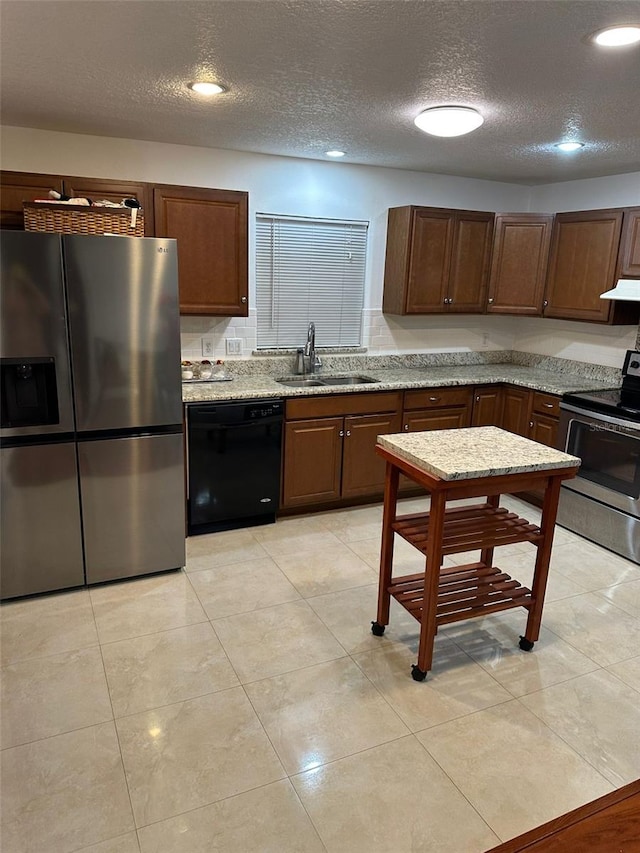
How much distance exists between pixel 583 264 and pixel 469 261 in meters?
0.80

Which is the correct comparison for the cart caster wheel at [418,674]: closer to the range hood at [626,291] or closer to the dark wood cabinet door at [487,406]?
the dark wood cabinet door at [487,406]

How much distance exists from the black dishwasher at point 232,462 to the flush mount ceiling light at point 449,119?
1750 millimetres

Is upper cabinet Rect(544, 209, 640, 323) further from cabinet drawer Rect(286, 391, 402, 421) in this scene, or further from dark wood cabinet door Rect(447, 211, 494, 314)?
cabinet drawer Rect(286, 391, 402, 421)

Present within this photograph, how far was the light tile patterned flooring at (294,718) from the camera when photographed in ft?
5.90

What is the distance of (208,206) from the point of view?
3.58 m

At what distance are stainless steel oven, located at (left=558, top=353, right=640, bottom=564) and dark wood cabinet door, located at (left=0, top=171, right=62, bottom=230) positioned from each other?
134 inches

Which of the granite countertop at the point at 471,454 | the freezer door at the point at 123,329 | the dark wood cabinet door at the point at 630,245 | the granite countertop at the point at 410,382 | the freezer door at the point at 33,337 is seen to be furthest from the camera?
the dark wood cabinet door at the point at 630,245

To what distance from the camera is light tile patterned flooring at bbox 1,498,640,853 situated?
5.90ft

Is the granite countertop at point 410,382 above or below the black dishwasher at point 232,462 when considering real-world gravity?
above

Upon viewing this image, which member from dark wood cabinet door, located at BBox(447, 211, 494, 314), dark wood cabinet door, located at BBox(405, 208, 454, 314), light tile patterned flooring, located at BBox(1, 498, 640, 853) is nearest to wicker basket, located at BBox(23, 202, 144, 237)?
light tile patterned flooring, located at BBox(1, 498, 640, 853)

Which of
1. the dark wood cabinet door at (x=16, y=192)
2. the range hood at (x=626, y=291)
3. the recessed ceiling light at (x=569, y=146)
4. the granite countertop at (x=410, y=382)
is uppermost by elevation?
the recessed ceiling light at (x=569, y=146)

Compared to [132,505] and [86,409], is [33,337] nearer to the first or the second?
[86,409]

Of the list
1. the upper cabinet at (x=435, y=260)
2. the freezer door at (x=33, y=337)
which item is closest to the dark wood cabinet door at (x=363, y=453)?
the upper cabinet at (x=435, y=260)

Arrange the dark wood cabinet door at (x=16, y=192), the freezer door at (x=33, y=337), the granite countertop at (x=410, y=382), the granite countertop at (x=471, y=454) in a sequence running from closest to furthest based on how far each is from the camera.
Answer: the granite countertop at (x=471, y=454) < the freezer door at (x=33, y=337) < the dark wood cabinet door at (x=16, y=192) < the granite countertop at (x=410, y=382)
